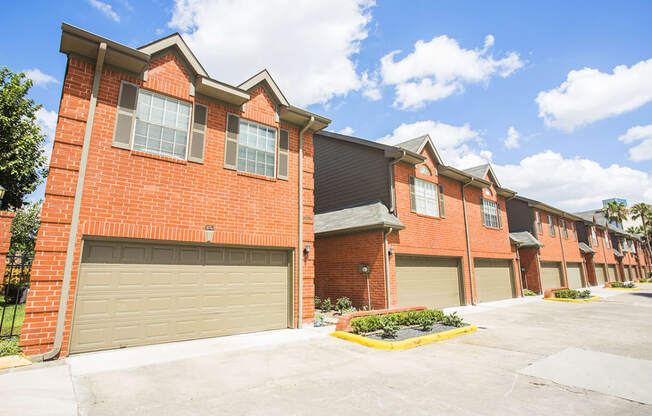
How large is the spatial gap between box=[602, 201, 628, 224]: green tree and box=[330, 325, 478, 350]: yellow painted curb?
57590mm

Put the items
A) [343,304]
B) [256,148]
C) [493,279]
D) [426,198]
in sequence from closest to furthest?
[256,148]
[343,304]
[426,198]
[493,279]

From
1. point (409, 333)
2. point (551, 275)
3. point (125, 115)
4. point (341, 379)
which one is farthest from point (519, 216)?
point (125, 115)

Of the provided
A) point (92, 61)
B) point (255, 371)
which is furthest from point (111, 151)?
point (255, 371)

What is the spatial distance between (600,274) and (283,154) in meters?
40.4

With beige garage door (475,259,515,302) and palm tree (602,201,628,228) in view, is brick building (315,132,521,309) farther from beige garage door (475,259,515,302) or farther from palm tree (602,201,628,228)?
palm tree (602,201,628,228)

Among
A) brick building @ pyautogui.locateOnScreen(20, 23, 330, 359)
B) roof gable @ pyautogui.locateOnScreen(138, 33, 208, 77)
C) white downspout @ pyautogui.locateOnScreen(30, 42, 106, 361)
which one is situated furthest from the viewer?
roof gable @ pyautogui.locateOnScreen(138, 33, 208, 77)

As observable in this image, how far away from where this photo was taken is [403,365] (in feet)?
20.1

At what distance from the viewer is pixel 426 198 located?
1567 centimetres

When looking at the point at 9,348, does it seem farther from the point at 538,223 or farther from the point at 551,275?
the point at 551,275

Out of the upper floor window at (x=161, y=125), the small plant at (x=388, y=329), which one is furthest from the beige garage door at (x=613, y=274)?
the upper floor window at (x=161, y=125)

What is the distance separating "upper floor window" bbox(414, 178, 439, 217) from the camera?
15.2 metres

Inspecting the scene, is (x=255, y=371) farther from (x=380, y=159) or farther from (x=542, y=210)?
(x=542, y=210)

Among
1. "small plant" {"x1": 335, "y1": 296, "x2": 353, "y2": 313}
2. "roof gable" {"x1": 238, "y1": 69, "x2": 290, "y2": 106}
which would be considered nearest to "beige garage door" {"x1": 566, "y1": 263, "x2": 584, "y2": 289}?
"small plant" {"x1": 335, "y1": 296, "x2": 353, "y2": 313}

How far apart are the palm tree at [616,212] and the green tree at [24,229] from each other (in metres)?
72.2
